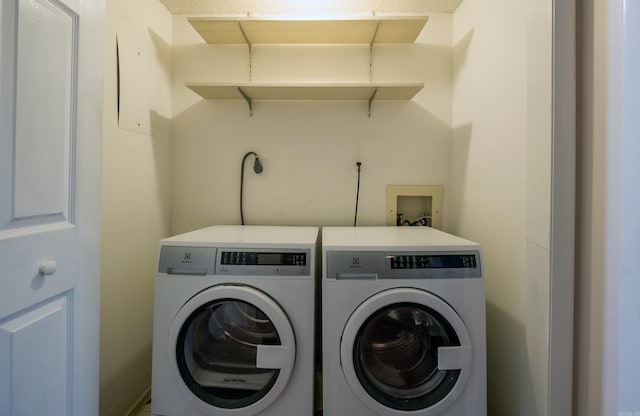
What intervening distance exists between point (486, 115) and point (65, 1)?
166 centimetres

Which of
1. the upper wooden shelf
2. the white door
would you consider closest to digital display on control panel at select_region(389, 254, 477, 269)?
the white door

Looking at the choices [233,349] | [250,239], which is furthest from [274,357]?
[250,239]

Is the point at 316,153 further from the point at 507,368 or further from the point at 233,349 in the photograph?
the point at 507,368

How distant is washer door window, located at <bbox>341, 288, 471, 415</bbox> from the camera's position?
1172 mm

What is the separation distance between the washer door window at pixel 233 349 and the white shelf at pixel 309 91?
3.53 ft

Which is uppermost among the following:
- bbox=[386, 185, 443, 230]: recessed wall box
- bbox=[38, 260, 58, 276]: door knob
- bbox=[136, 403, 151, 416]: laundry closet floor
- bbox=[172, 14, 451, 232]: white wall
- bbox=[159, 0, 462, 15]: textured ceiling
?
bbox=[159, 0, 462, 15]: textured ceiling

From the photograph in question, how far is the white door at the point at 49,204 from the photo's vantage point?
2.32ft

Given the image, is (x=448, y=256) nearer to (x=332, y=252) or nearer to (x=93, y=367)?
(x=332, y=252)

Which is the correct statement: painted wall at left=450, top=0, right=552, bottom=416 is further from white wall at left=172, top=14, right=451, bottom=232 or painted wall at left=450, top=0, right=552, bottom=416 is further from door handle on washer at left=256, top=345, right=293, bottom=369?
door handle on washer at left=256, top=345, right=293, bottom=369

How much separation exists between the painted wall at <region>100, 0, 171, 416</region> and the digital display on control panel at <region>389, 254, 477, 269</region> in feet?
4.17

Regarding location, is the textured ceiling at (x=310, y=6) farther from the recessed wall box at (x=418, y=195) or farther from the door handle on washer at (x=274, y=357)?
the door handle on washer at (x=274, y=357)

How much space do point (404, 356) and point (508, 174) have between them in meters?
0.90

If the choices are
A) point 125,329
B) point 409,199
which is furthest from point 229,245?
point 409,199

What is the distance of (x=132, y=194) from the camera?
5.25 ft
